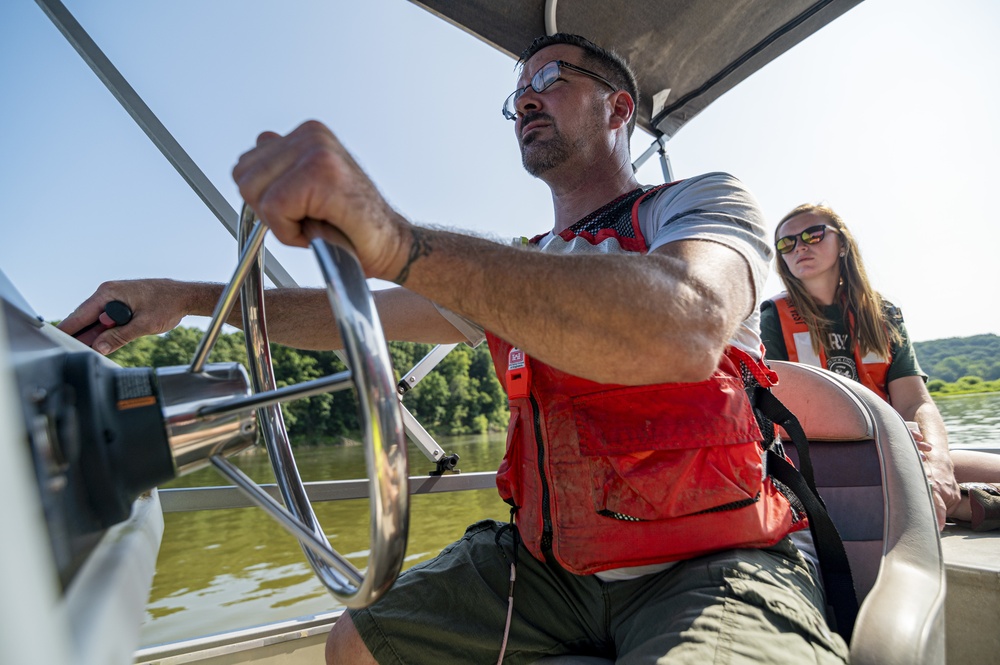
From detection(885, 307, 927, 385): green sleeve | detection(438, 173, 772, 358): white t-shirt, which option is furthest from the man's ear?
detection(885, 307, 927, 385): green sleeve

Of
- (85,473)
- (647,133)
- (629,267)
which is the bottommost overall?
(85,473)

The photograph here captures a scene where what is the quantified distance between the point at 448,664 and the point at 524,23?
184 centimetres

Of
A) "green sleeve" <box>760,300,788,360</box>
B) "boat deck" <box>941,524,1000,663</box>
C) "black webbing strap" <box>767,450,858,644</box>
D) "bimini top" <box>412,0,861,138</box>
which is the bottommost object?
"boat deck" <box>941,524,1000,663</box>

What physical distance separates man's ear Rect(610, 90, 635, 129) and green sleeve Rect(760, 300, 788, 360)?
4.27 feet

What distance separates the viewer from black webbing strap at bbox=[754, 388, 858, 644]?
102 centimetres

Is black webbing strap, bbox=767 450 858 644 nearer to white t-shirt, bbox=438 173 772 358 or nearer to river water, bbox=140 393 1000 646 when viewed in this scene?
white t-shirt, bbox=438 173 772 358

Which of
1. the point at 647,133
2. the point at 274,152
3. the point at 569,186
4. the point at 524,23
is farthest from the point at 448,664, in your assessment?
the point at 647,133

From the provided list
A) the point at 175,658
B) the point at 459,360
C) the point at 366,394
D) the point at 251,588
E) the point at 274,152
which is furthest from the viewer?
the point at 459,360

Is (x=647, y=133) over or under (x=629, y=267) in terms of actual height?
over

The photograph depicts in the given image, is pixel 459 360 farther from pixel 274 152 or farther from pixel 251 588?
pixel 274 152

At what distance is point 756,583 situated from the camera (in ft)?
2.95

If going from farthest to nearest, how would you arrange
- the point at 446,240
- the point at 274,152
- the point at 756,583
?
the point at 756,583 → the point at 446,240 → the point at 274,152

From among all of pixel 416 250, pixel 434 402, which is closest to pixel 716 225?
pixel 416 250

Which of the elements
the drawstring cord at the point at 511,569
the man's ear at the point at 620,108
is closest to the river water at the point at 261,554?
the drawstring cord at the point at 511,569
